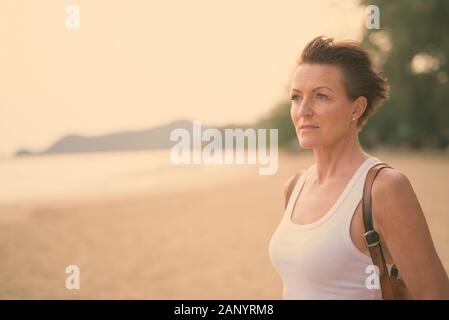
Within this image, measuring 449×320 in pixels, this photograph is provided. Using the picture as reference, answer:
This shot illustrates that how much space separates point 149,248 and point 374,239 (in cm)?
792

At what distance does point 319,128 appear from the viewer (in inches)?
75.8

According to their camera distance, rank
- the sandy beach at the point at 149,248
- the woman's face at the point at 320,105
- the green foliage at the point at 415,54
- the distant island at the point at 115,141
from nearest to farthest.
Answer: the woman's face at the point at 320,105 < the sandy beach at the point at 149,248 < the distant island at the point at 115,141 < the green foliage at the point at 415,54

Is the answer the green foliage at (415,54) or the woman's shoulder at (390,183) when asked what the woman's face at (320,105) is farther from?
the green foliage at (415,54)

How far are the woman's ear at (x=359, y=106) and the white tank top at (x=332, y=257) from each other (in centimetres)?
23

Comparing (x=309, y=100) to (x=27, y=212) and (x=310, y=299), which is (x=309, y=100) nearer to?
(x=310, y=299)

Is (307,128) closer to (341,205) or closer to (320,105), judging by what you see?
(320,105)

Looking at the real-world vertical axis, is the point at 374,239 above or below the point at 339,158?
below

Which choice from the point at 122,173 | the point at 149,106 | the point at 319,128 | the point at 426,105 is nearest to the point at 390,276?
the point at 319,128

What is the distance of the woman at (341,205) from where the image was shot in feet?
5.33

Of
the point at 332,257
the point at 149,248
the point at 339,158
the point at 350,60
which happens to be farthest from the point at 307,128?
the point at 149,248

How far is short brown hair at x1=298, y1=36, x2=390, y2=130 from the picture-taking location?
188 centimetres

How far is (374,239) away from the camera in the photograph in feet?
5.35

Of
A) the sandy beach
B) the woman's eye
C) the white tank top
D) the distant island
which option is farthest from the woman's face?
the distant island

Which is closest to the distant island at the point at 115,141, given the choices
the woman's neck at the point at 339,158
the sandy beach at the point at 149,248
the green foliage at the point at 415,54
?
the sandy beach at the point at 149,248
